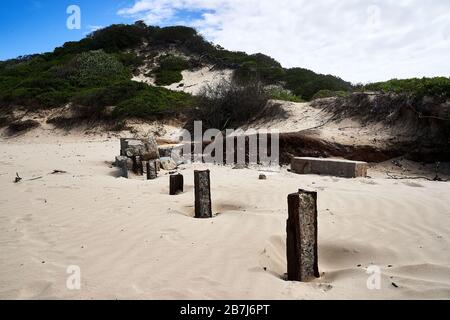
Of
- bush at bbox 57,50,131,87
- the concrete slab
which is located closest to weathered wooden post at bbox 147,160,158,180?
the concrete slab

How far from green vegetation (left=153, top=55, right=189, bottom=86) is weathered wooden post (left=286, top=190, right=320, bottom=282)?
78.9ft

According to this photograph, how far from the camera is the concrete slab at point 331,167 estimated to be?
25.3ft

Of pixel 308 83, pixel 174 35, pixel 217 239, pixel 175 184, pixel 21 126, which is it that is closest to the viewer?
pixel 217 239

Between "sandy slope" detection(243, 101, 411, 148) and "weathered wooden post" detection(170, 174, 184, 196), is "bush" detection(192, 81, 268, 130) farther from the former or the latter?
"weathered wooden post" detection(170, 174, 184, 196)

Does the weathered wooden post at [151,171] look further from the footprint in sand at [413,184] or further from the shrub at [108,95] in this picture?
the shrub at [108,95]

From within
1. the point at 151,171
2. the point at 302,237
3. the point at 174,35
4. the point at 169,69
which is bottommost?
the point at 302,237

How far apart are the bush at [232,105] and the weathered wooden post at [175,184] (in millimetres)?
7809

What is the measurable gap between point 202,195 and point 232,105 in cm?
967

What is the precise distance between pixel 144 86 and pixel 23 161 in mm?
11782

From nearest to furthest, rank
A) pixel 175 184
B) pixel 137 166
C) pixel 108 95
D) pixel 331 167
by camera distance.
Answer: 1. pixel 175 184
2. pixel 331 167
3. pixel 137 166
4. pixel 108 95

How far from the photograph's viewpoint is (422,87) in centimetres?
980

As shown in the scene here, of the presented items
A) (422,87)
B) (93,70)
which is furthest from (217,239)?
(93,70)
